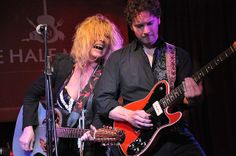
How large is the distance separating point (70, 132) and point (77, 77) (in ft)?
1.74

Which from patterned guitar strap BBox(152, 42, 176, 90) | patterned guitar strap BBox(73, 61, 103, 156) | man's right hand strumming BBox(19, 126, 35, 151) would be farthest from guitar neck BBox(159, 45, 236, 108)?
man's right hand strumming BBox(19, 126, 35, 151)

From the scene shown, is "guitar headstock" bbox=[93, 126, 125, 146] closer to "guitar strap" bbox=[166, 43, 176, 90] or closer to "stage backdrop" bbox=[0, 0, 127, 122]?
"guitar strap" bbox=[166, 43, 176, 90]

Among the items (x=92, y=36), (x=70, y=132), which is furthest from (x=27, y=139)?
(x=92, y=36)

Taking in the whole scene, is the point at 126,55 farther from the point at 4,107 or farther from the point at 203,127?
the point at 4,107

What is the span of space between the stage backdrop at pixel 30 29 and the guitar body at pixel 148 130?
1868 millimetres

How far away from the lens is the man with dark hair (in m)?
3.18

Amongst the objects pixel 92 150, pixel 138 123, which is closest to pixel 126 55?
pixel 138 123

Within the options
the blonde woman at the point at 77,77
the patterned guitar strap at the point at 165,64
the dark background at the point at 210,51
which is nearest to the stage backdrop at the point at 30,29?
the dark background at the point at 210,51

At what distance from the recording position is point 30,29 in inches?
198

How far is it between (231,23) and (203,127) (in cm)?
122

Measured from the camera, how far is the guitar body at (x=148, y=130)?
314cm

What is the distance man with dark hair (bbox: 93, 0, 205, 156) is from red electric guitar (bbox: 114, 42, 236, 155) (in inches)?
0.5

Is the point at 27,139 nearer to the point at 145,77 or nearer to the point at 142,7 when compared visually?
the point at 145,77

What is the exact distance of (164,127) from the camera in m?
3.12
